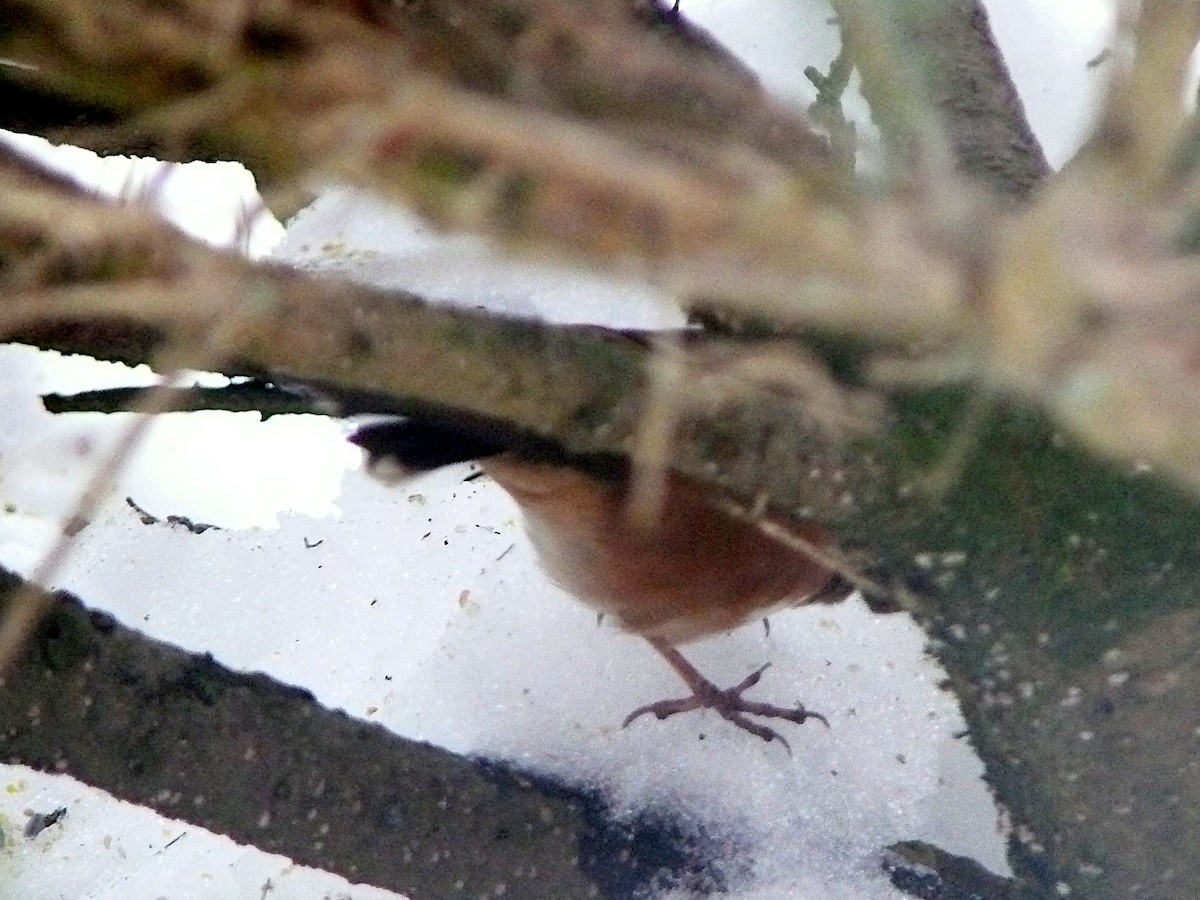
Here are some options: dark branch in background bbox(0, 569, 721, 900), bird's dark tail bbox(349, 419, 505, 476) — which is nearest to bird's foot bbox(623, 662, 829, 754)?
dark branch in background bbox(0, 569, 721, 900)

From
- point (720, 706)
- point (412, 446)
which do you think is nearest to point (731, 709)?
point (720, 706)

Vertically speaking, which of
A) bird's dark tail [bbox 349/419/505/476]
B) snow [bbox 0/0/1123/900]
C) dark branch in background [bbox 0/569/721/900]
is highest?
bird's dark tail [bbox 349/419/505/476]

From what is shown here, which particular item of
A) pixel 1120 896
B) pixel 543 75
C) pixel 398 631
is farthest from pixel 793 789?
pixel 543 75

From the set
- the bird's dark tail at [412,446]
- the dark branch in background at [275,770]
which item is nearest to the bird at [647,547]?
the bird's dark tail at [412,446]

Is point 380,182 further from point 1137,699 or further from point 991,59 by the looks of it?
point 991,59

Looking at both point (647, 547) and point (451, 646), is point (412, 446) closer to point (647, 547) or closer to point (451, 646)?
point (647, 547)

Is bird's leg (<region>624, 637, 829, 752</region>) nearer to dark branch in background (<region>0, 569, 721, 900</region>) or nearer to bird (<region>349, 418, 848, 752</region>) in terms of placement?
bird (<region>349, 418, 848, 752</region>)
